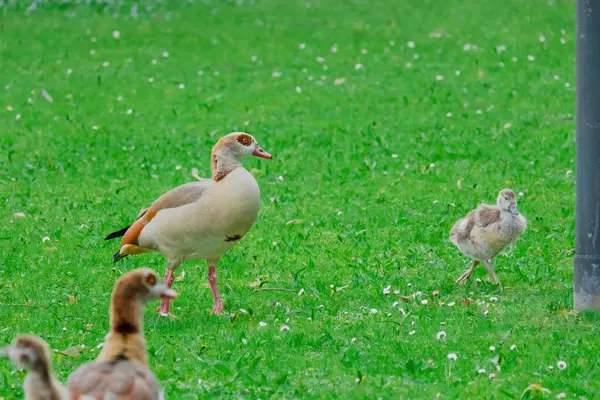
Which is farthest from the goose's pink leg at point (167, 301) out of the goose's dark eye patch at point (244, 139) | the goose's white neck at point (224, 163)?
the goose's dark eye patch at point (244, 139)

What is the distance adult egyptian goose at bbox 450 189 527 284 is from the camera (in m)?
9.28

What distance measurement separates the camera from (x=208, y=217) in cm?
866

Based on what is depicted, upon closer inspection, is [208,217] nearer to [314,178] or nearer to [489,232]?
[489,232]

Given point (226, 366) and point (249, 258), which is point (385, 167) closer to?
point (249, 258)

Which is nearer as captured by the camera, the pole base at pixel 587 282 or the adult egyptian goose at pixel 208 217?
the pole base at pixel 587 282

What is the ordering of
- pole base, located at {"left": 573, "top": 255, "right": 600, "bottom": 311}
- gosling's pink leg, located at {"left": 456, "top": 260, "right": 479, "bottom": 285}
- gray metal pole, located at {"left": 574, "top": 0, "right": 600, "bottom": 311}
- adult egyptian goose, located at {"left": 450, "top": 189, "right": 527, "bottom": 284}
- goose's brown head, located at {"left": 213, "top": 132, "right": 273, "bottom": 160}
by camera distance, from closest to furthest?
gray metal pole, located at {"left": 574, "top": 0, "right": 600, "bottom": 311}, pole base, located at {"left": 573, "top": 255, "right": 600, "bottom": 311}, goose's brown head, located at {"left": 213, "top": 132, "right": 273, "bottom": 160}, adult egyptian goose, located at {"left": 450, "top": 189, "right": 527, "bottom": 284}, gosling's pink leg, located at {"left": 456, "top": 260, "right": 479, "bottom": 285}

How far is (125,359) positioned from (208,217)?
289 cm

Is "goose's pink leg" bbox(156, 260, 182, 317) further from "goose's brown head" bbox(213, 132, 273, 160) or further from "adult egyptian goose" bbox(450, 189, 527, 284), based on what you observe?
"adult egyptian goose" bbox(450, 189, 527, 284)

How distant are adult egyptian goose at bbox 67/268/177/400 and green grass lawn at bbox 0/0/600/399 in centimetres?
97

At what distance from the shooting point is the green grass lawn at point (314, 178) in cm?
767

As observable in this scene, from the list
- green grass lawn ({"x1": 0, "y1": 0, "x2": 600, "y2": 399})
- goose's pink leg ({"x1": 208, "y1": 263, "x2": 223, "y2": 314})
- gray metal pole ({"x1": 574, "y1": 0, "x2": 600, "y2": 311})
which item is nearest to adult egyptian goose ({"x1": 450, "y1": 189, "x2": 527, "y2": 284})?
green grass lawn ({"x1": 0, "y1": 0, "x2": 600, "y2": 399})

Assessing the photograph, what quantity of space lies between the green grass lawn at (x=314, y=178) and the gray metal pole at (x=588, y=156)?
34 cm

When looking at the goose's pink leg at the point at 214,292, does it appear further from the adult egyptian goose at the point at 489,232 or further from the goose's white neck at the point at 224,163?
the adult egyptian goose at the point at 489,232

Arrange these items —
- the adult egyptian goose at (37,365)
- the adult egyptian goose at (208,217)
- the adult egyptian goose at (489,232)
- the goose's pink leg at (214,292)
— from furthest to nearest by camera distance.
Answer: the adult egyptian goose at (489,232)
the goose's pink leg at (214,292)
the adult egyptian goose at (208,217)
the adult egyptian goose at (37,365)
